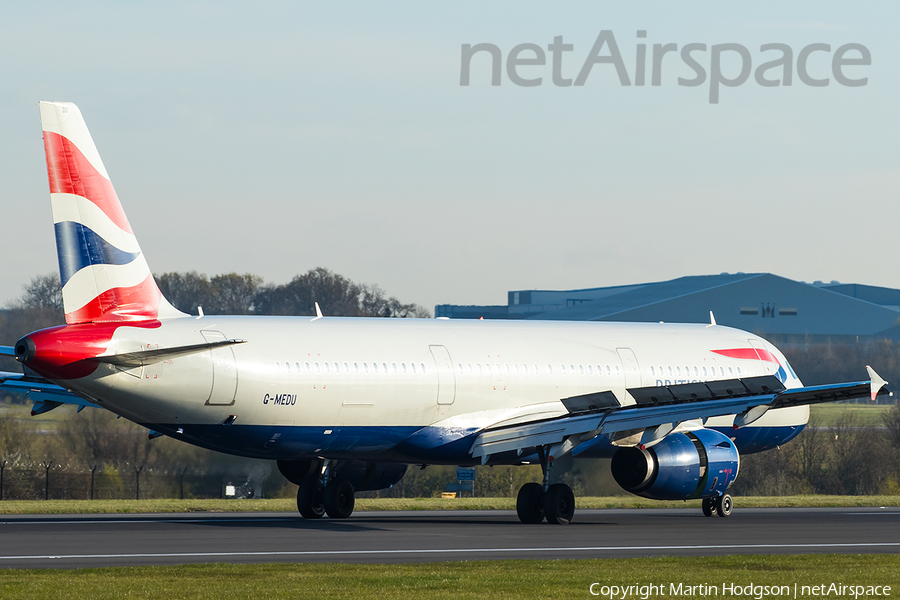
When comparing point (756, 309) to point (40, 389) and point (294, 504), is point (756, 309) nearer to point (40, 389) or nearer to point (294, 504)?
point (294, 504)

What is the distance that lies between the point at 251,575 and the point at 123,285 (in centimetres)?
939

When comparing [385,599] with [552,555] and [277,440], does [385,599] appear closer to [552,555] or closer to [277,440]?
[552,555]

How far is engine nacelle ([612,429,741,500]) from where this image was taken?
30.2 m

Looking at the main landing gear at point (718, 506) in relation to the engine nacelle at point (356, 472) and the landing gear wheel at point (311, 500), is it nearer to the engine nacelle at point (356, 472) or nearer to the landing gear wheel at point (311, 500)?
the engine nacelle at point (356, 472)

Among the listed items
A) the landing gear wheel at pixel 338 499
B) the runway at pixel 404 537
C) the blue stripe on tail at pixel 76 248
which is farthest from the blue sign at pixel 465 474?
the blue stripe on tail at pixel 76 248

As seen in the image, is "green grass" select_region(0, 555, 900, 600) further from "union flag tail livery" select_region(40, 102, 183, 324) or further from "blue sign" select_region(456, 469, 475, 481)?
"blue sign" select_region(456, 469, 475, 481)

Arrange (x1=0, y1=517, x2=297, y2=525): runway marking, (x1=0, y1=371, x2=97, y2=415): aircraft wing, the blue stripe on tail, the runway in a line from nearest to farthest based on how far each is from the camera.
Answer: the runway, the blue stripe on tail, (x1=0, y1=517, x2=297, y2=525): runway marking, (x1=0, y1=371, x2=97, y2=415): aircraft wing

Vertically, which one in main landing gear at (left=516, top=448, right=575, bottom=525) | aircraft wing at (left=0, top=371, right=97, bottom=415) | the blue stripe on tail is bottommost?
main landing gear at (left=516, top=448, right=575, bottom=525)

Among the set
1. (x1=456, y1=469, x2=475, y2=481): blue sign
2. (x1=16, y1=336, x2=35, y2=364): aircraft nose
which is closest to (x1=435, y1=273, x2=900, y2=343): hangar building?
(x1=456, y1=469, x2=475, y2=481): blue sign

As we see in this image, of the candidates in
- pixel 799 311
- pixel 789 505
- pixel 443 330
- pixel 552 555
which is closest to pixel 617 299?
pixel 799 311

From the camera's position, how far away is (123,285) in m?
26.7

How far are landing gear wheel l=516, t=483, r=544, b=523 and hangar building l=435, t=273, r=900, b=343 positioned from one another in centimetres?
10706

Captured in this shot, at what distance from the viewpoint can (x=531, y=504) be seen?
101ft

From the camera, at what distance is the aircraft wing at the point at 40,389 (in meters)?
30.7
